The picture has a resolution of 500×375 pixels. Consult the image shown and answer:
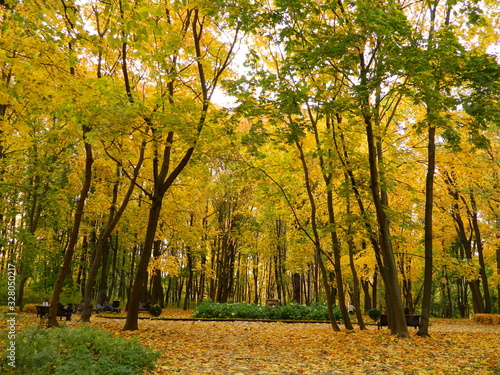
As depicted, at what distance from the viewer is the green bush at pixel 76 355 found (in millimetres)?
4480

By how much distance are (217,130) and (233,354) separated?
5.92 metres

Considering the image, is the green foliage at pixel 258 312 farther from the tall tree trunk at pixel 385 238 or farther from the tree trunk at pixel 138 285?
the tall tree trunk at pixel 385 238

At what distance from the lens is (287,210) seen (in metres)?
17.5

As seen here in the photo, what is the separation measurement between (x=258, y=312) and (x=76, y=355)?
15.3 meters

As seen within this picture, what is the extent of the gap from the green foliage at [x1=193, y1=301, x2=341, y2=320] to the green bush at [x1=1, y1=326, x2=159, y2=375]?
42.6 ft

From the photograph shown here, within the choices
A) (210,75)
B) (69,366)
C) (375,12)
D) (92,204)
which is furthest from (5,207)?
(375,12)

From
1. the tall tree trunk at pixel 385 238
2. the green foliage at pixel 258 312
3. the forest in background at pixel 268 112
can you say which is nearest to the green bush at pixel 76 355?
the forest in background at pixel 268 112

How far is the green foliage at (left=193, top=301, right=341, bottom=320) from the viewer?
63.1ft

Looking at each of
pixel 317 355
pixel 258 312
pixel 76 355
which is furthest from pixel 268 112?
pixel 258 312

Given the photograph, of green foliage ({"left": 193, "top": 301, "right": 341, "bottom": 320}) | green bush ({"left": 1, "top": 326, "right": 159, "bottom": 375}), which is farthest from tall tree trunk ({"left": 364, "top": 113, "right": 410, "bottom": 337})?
green foliage ({"left": 193, "top": 301, "right": 341, "bottom": 320})

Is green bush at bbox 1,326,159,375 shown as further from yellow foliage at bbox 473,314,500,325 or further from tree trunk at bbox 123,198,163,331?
yellow foliage at bbox 473,314,500,325

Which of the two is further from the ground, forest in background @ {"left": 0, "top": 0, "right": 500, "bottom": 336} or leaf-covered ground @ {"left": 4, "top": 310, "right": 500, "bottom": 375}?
forest in background @ {"left": 0, "top": 0, "right": 500, "bottom": 336}

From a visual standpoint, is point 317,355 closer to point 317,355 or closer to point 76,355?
point 317,355

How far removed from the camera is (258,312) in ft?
64.4
